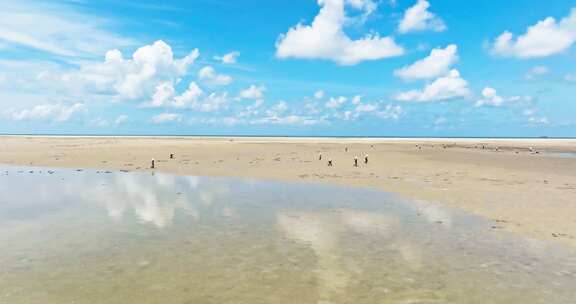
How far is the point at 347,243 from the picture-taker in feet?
48.2

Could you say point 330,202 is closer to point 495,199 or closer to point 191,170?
point 495,199

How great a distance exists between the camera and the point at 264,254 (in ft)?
43.5

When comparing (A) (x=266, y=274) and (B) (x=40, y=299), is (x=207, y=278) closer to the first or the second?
(A) (x=266, y=274)

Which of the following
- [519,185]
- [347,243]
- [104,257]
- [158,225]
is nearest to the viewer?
[104,257]

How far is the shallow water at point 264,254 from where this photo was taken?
33.3ft

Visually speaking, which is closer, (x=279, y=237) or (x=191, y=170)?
(x=279, y=237)

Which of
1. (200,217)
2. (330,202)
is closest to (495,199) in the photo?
(330,202)

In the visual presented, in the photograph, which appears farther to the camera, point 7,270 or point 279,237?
point 279,237

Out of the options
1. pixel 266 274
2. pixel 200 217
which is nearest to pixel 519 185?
pixel 200 217

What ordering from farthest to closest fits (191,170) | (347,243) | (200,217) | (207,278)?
(191,170) → (200,217) → (347,243) → (207,278)

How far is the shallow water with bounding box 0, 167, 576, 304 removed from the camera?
1015cm

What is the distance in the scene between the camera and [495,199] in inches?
925

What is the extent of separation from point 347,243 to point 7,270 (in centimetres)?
1022

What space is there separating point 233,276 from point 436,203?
585 inches
